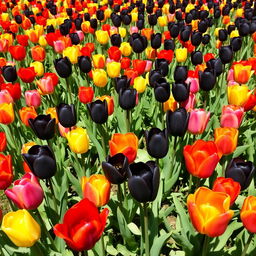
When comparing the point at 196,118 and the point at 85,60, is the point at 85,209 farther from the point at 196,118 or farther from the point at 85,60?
the point at 85,60

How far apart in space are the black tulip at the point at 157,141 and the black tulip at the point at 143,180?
0.38 metres

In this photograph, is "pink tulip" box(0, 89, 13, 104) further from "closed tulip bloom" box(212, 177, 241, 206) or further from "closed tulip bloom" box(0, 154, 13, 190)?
"closed tulip bloom" box(212, 177, 241, 206)

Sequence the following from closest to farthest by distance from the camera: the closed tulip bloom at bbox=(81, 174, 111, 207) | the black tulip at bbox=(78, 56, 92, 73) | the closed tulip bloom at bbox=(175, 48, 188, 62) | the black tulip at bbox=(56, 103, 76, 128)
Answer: the closed tulip bloom at bbox=(81, 174, 111, 207) < the black tulip at bbox=(56, 103, 76, 128) < the black tulip at bbox=(78, 56, 92, 73) < the closed tulip bloom at bbox=(175, 48, 188, 62)

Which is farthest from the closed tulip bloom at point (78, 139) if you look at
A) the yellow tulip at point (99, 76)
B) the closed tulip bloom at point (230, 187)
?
the yellow tulip at point (99, 76)

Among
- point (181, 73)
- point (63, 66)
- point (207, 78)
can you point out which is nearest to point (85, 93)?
point (63, 66)

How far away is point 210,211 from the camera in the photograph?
168 cm

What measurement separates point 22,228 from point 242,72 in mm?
2894

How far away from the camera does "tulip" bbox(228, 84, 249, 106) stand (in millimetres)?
3134

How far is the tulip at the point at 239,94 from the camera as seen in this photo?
313 centimetres

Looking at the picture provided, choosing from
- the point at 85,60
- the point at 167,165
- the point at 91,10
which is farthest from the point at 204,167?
the point at 91,10

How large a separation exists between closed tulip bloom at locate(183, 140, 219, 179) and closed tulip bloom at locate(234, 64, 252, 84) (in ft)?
6.18

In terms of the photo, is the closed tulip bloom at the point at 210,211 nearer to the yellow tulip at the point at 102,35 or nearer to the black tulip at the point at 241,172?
the black tulip at the point at 241,172

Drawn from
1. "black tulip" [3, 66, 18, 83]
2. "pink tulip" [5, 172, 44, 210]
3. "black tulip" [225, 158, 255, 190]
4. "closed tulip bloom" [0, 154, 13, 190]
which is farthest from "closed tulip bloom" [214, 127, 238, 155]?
"black tulip" [3, 66, 18, 83]

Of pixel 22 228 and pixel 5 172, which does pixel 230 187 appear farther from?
pixel 5 172
